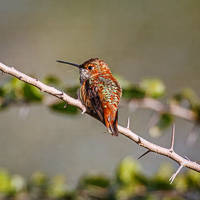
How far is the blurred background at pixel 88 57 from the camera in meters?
7.29

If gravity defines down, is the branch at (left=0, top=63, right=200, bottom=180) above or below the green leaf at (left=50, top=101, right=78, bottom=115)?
above

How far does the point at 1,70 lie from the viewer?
2.31 m

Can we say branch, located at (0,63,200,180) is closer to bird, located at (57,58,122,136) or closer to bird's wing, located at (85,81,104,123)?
bird, located at (57,58,122,136)

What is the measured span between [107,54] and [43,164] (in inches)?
94.9

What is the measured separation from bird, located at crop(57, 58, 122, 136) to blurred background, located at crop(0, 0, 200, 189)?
2.66 m

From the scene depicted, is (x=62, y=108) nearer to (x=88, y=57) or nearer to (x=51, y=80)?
(x=51, y=80)

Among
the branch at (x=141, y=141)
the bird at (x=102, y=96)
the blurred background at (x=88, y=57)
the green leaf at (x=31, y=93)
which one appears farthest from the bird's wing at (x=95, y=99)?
the blurred background at (x=88, y=57)

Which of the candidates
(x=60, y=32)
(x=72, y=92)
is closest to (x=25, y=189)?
(x=72, y=92)

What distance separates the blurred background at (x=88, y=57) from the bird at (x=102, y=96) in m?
2.66

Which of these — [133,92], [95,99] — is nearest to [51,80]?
[95,99]

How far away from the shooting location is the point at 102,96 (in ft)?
11.6

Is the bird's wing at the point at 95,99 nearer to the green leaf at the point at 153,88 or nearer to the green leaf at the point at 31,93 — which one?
the green leaf at the point at 31,93

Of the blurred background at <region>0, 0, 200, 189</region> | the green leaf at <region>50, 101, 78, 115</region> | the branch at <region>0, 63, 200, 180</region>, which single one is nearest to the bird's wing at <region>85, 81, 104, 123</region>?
the green leaf at <region>50, 101, 78, 115</region>

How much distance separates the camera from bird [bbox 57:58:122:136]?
3.23 metres
